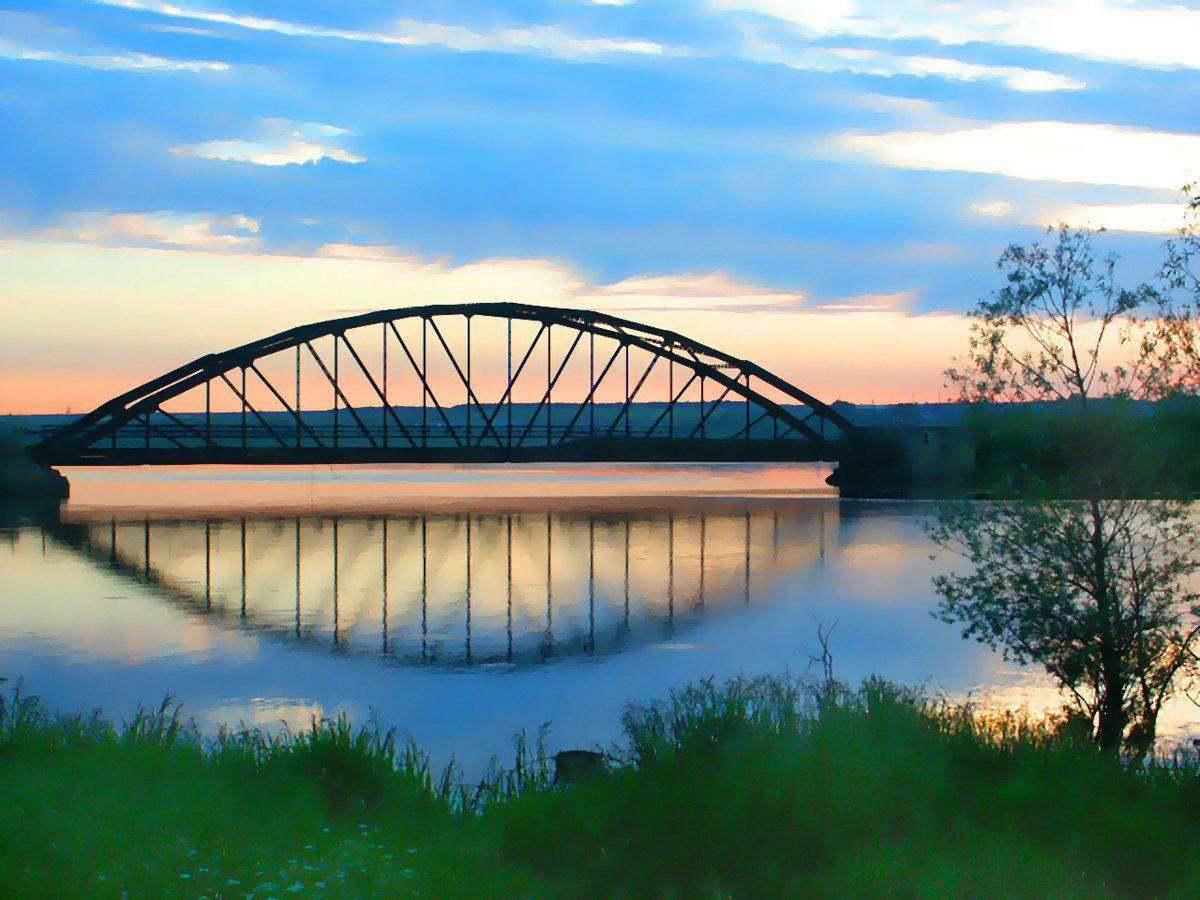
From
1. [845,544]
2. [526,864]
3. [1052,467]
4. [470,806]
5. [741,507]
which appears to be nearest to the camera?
[526,864]

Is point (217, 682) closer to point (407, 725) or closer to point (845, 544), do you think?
point (407, 725)

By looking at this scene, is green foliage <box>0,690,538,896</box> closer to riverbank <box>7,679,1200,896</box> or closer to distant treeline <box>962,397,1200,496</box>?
riverbank <box>7,679,1200,896</box>

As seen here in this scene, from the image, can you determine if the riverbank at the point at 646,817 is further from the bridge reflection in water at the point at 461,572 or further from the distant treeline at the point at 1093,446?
the bridge reflection in water at the point at 461,572

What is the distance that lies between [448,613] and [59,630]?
32.3ft

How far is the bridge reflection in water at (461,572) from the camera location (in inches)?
1266

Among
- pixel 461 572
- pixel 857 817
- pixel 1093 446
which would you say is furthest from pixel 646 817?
pixel 461 572

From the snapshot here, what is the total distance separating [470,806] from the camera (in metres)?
13.2

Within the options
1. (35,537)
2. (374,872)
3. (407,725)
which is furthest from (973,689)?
(35,537)

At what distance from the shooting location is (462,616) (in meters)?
35.0

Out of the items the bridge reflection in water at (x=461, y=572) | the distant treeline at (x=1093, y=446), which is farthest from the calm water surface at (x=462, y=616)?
the distant treeline at (x=1093, y=446)

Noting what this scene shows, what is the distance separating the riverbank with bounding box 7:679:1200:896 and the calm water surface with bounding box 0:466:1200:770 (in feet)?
15.7

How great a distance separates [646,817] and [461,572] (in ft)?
115

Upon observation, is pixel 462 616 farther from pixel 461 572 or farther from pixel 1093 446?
pixel 1093 446

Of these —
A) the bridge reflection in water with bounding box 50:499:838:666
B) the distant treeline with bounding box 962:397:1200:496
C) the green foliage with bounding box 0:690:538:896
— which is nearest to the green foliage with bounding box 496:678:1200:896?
the green foliage with bounding box 0:690:538:896
